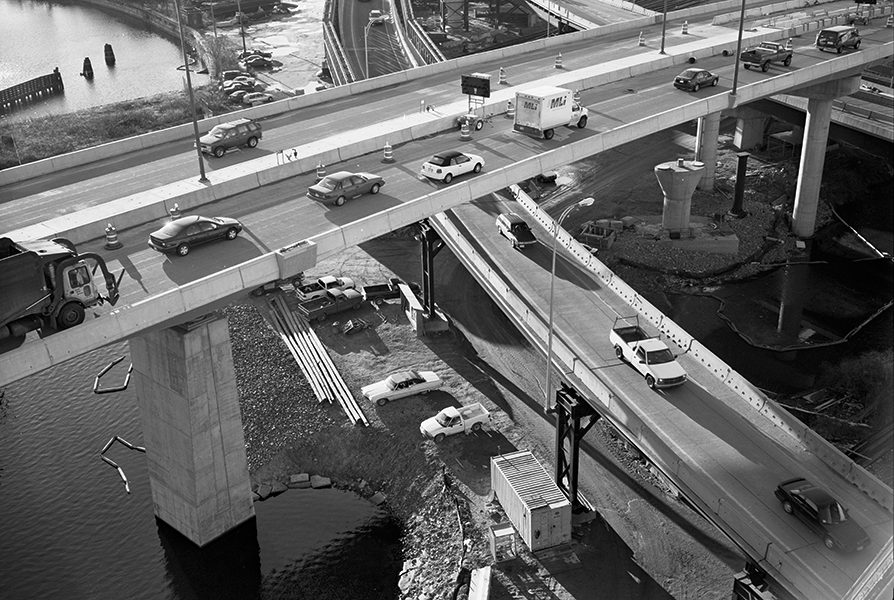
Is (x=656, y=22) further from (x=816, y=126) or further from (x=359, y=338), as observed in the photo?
(x=359, y=338)

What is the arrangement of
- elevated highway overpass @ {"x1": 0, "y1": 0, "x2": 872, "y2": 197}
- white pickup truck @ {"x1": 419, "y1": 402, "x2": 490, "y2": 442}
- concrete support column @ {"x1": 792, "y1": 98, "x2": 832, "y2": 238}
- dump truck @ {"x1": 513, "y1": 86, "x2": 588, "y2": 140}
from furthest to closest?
concrete support column @ {"x1": 792, "y1": 98, "x2": 832, "y2": 238}
dump truck @ {"x1": 513, "y1": 86, "x2": 588, "y2": 140}
elevated highway overpass @ {"x1": 0, "y1": 0, "x2": 872, "y2": 197}
white pickup truck @ {"x1": 419, "y1": 402, "x2": 490, "y2": 442}

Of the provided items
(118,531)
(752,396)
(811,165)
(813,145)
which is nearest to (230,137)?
(118,531)

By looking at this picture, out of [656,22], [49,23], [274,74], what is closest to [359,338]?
[656,22]

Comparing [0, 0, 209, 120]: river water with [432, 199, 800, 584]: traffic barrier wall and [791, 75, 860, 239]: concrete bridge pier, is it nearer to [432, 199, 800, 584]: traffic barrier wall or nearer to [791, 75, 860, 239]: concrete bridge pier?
[791, 75, 860, 239]: concrete bridge pier

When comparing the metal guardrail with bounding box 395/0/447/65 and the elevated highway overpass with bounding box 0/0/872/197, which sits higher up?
the elevated highway overpass with bounding box 0/0/872/197

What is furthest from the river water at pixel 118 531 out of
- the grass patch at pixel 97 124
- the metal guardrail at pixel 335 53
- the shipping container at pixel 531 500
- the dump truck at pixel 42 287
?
the metal guardrail at pixel 335 53

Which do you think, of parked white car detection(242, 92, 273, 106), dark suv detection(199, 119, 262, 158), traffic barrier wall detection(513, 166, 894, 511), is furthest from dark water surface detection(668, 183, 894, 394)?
parked white car detection(242, 92, 273, 106)
